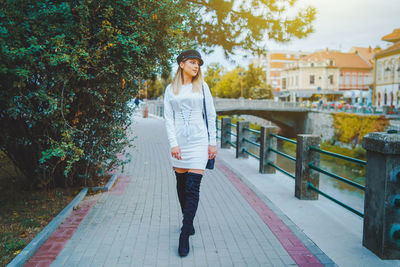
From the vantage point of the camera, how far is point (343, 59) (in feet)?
235

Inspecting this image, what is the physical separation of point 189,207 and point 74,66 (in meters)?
1.96

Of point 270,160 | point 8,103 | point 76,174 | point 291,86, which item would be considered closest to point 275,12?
point 270,160

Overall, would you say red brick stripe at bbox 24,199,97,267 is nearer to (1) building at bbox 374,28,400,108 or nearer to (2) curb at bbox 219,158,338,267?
(2) curb at bbox 219,158,338,267

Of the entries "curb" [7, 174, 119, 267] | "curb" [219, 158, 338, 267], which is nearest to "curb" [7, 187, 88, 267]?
"curb" [7, 174, 119, 267]

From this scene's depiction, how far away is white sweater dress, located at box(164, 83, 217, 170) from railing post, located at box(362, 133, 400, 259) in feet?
5.31

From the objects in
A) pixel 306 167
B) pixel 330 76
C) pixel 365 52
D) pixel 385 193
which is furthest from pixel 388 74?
pixel 385 193

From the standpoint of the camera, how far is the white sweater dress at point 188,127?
3.49m

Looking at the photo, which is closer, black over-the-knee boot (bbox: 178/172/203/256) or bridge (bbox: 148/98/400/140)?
black over-the-knee boot (bbox: 178/172/203/256)

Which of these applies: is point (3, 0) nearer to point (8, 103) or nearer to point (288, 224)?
point (8, 103)

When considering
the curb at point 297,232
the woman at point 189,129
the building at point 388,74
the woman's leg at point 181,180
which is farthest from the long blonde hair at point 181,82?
the building at point 388,74

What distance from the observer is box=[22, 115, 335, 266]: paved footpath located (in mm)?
3410

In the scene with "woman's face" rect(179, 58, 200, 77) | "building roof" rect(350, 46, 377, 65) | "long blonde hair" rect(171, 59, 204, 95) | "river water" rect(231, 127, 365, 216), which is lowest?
"river water" rect(231, 127, 365, 216)

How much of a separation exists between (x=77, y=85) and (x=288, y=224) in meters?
3.22

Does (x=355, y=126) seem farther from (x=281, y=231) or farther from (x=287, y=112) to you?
(x=281, y=231)
